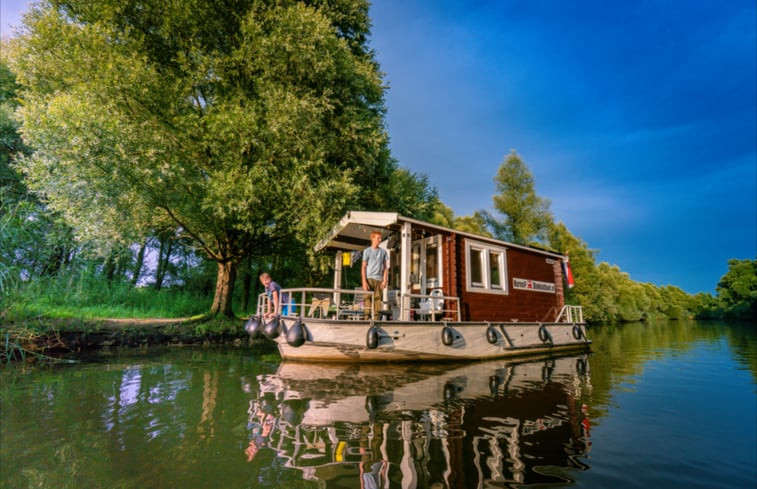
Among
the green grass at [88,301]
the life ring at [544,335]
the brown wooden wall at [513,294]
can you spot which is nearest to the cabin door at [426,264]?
the brown wooden wall at [513,294]

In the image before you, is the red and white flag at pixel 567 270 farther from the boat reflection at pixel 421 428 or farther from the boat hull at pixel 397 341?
the boat reflection at pixel 421 428

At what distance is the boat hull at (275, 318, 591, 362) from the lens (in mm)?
6996

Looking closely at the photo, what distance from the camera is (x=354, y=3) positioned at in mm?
16359

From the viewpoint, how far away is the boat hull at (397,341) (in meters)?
7.00

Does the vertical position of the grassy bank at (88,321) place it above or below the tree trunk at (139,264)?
below

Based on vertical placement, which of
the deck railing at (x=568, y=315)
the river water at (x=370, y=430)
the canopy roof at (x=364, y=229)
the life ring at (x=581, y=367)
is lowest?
the life ring at (x=581, y=367)

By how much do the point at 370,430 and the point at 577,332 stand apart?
10.6m

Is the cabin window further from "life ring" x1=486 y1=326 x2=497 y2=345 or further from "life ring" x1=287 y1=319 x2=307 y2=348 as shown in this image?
"life ring" x1=287 y1=319 x2=307 y2=348

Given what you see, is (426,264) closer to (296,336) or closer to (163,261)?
(296,336)

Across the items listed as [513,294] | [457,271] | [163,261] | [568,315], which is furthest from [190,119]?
[163,261]

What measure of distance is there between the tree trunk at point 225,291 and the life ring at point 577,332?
12712 mm

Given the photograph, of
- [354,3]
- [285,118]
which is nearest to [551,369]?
[285,118]

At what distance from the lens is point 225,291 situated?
1355cm

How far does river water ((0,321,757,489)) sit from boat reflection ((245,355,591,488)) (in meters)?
0.02
